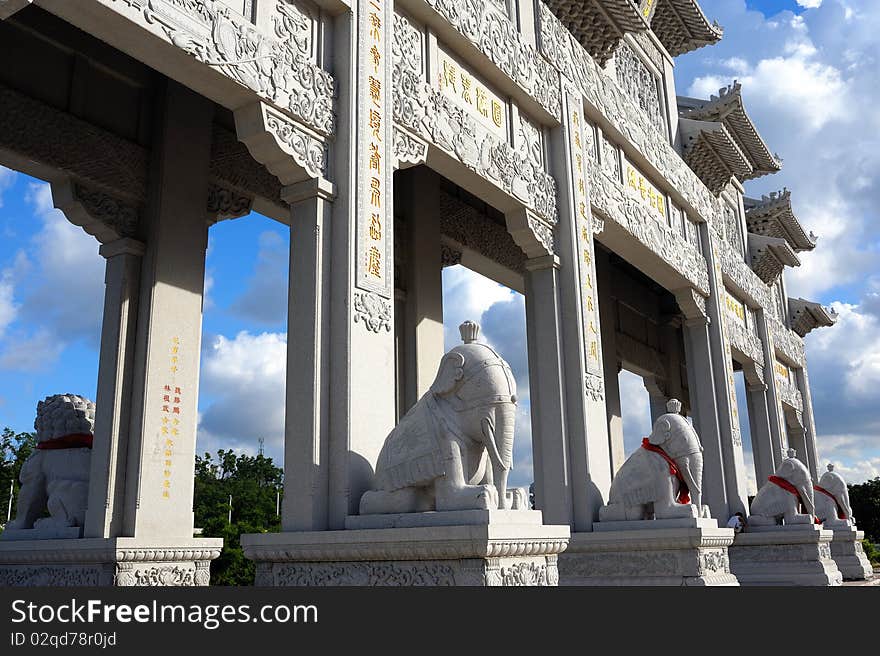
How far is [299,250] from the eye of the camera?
17.5ft

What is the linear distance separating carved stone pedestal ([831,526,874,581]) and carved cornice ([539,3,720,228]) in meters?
5.26

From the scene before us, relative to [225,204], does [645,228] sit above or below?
above

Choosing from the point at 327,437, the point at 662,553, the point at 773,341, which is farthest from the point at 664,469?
the point at 773,341

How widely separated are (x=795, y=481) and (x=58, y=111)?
30.6 ft

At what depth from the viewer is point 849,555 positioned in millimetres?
11805

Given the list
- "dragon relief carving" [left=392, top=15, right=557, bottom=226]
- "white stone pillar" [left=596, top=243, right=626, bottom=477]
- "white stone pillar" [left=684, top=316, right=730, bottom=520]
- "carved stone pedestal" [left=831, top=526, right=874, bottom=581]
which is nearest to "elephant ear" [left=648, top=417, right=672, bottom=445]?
"dragon relief carving" [left=392, top=15, right=557, bottom=226]

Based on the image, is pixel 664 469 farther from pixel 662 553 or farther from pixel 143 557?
pixel 143 557

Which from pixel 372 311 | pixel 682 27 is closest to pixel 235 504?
pixel 682 27

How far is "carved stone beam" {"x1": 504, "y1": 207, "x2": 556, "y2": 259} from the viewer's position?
809cm

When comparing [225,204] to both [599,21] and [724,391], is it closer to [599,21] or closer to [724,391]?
[599,21]

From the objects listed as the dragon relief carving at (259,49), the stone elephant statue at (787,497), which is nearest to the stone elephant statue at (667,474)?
the stone elephant statue at (787,497)

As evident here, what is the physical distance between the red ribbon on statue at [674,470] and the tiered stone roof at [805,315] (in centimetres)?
1457

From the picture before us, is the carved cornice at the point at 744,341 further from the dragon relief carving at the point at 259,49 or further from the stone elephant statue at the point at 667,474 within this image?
the dragon relief carving at the point at 259,49

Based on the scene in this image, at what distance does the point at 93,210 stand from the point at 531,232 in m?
4.14
